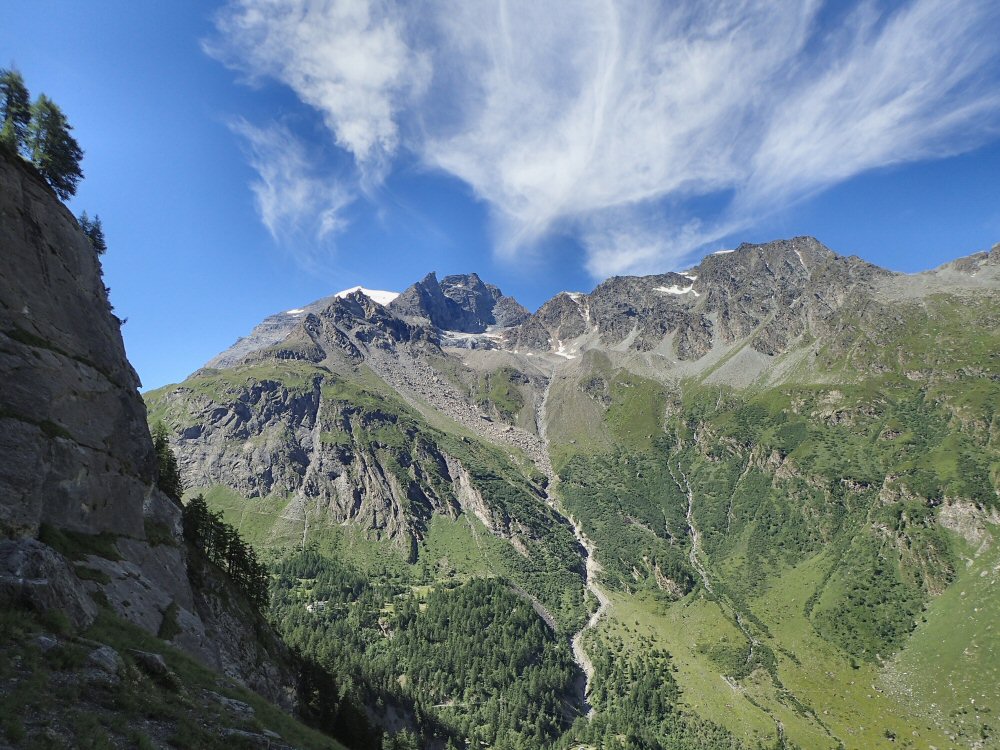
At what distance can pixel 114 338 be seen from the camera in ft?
192

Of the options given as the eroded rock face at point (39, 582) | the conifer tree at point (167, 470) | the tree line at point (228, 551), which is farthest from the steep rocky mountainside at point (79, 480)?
the tree line at point (228, 551)

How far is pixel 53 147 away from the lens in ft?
206

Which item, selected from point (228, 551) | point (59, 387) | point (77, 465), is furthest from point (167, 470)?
point (77, 465)

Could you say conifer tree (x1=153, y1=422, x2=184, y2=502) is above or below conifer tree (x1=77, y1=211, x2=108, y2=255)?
below

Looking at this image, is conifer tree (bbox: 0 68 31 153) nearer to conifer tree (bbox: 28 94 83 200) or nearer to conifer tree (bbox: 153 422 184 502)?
conifer tree (bbox: 28 94 83 200)

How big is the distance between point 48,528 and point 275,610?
189717mm

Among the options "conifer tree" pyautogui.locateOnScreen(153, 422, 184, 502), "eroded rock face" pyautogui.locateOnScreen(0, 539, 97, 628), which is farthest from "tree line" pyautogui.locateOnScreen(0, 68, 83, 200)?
"eroded rock face" pyautogui.locateOnScreen(0, 539, 97, 628)

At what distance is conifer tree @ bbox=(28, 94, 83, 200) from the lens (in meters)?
61.1

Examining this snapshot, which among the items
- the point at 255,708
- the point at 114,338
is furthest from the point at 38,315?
the point at 255,708

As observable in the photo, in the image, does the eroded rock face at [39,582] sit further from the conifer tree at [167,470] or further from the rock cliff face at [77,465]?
the conifer tree at [167,470]

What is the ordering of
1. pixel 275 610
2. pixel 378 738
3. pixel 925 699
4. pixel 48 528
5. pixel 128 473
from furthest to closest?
pixel 275 610 → pixel 925 699 → pixel 378 738 → pixel 128 473 → pixel 48 528

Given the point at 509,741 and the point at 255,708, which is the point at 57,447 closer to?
the point at 255,708

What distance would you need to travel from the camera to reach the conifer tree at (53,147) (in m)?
61.1

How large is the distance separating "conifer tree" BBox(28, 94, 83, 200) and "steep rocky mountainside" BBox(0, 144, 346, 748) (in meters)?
12.9
